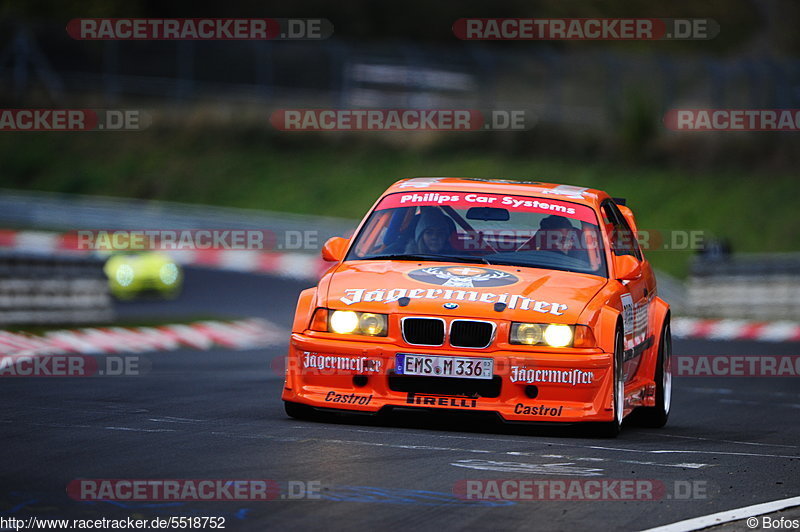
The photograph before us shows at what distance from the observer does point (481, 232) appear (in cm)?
953

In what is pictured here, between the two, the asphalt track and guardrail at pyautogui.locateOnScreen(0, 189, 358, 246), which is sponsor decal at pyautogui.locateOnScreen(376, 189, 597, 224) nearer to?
the asphalt track

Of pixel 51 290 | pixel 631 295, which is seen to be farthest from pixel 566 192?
pixel 51 290

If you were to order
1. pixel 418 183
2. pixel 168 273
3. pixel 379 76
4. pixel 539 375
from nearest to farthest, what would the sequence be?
pixel 539 375 → pixel 418 183 → pixel 168 273 → pixel 379 76

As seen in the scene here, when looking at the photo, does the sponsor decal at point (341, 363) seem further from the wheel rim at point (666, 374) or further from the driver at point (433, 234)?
the wheel rim at point (666, 374)

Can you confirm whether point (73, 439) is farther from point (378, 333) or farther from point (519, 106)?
→ point (519, 106)

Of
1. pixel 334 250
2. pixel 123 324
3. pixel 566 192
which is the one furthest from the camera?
pixel 123 324

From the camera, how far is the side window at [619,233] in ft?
31.9

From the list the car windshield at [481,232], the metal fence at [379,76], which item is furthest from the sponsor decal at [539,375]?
the metal fence at [379,76]

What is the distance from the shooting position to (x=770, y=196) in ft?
118

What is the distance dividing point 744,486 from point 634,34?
4853 cm

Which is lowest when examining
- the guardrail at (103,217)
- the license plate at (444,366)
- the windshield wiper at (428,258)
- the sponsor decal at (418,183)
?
the license plate at (444,366)

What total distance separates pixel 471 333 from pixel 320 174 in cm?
3543

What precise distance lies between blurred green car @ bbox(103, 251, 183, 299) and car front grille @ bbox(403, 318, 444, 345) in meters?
19.2

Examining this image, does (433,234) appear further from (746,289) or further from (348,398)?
(746,289)
